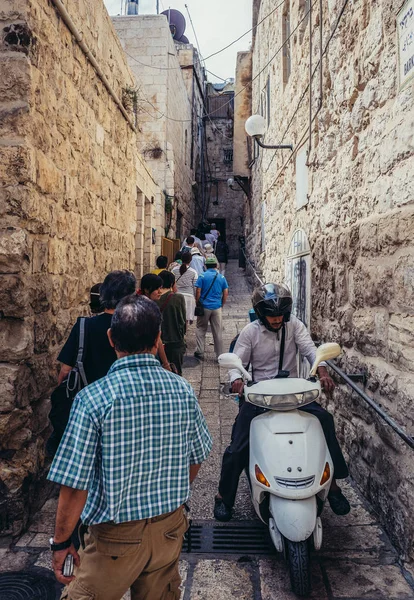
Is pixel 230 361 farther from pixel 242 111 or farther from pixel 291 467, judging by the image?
pixel 242 111

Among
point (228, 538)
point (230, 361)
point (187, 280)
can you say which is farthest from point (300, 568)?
point (187, 280)

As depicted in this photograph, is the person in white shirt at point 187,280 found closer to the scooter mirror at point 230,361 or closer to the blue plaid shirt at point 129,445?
the scooter mirror at point 230,361

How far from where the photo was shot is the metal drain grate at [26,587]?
2.55 metres

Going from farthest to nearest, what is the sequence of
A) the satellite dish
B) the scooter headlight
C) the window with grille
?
the window with grille → the satellite dish → the scooter headlight

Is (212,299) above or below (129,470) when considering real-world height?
above

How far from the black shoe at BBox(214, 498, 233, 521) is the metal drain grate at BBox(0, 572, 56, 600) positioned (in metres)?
1.10

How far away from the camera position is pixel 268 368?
344 centimetres

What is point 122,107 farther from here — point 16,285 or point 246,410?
point 246,410

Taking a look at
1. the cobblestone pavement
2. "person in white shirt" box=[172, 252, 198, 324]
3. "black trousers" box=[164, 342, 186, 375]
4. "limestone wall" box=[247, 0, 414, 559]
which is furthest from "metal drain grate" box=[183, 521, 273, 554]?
"person in white shirt" box=[172, 252, 198, 324]

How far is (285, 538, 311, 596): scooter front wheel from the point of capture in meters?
2.49

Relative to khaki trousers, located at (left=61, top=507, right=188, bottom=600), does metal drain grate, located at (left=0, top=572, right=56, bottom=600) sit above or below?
below

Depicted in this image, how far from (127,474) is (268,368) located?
6.23ft

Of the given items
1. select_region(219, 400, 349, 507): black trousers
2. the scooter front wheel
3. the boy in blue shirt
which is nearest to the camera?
the scooter front wheel

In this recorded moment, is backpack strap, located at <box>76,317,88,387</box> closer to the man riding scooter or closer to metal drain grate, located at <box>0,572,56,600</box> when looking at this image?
the man riding scooter
